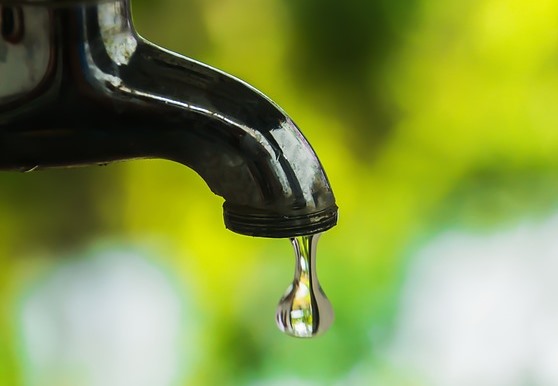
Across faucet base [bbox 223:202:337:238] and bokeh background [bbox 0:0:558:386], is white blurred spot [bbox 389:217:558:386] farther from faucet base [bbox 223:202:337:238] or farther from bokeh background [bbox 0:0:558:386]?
faucet base [bbox 223:202:337:238]

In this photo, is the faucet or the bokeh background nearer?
the faucet

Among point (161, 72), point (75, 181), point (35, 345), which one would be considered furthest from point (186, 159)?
point (35, 345)

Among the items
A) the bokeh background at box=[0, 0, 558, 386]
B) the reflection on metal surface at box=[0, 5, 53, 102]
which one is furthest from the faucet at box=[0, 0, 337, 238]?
the bokeh background at box=[0, 0, 558, 386]

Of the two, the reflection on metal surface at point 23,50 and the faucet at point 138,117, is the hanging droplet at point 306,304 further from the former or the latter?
the reflection on metal surface at point 23,50

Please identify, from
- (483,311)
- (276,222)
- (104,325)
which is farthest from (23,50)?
(483,311)

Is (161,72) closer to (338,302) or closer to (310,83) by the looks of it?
(310,83)

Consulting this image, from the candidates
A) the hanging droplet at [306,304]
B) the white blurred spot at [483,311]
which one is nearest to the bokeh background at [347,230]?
the white blurred spot at [483,311]

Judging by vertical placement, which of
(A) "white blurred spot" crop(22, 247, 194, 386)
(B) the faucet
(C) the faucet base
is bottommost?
(A) "white blurred spot" crop(22, 247, 194, 386)

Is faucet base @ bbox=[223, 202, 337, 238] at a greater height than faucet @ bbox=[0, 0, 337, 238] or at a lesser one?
lesser
